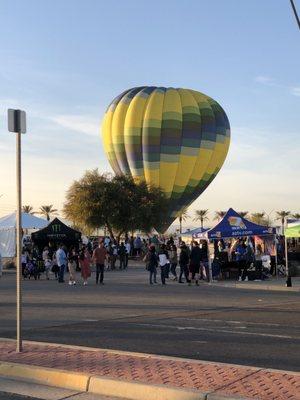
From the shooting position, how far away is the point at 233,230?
27.4 meters

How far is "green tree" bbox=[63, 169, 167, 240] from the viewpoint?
47750mm

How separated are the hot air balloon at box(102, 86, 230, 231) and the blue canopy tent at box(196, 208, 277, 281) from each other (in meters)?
24.6

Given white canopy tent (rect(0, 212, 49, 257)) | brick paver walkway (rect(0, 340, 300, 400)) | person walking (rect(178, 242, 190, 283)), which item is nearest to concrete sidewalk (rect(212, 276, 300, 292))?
person walking (rect(178, 242, 190, 283))

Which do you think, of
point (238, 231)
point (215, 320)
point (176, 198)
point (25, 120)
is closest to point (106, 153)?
point (176, 198)

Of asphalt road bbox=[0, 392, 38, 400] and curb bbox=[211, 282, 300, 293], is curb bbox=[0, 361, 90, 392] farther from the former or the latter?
curb bbox=[211, 282, 300, 293]

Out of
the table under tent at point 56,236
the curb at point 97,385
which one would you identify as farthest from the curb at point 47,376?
the table under tent at point 56,236

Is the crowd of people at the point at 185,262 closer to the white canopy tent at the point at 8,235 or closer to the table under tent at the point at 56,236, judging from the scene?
the table under tent at the point at 56,236


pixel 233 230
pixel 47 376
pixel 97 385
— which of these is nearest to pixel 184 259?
pixel 233 230

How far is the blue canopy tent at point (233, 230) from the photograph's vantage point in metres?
27.3

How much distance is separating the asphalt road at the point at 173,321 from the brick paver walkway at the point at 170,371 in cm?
91

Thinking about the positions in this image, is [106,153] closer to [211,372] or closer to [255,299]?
[255,299]

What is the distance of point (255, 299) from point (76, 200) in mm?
31507

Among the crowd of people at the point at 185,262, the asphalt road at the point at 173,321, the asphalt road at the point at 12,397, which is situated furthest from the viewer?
the crowd of people at the point at 185,262

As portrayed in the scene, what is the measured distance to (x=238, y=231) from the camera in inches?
1080
